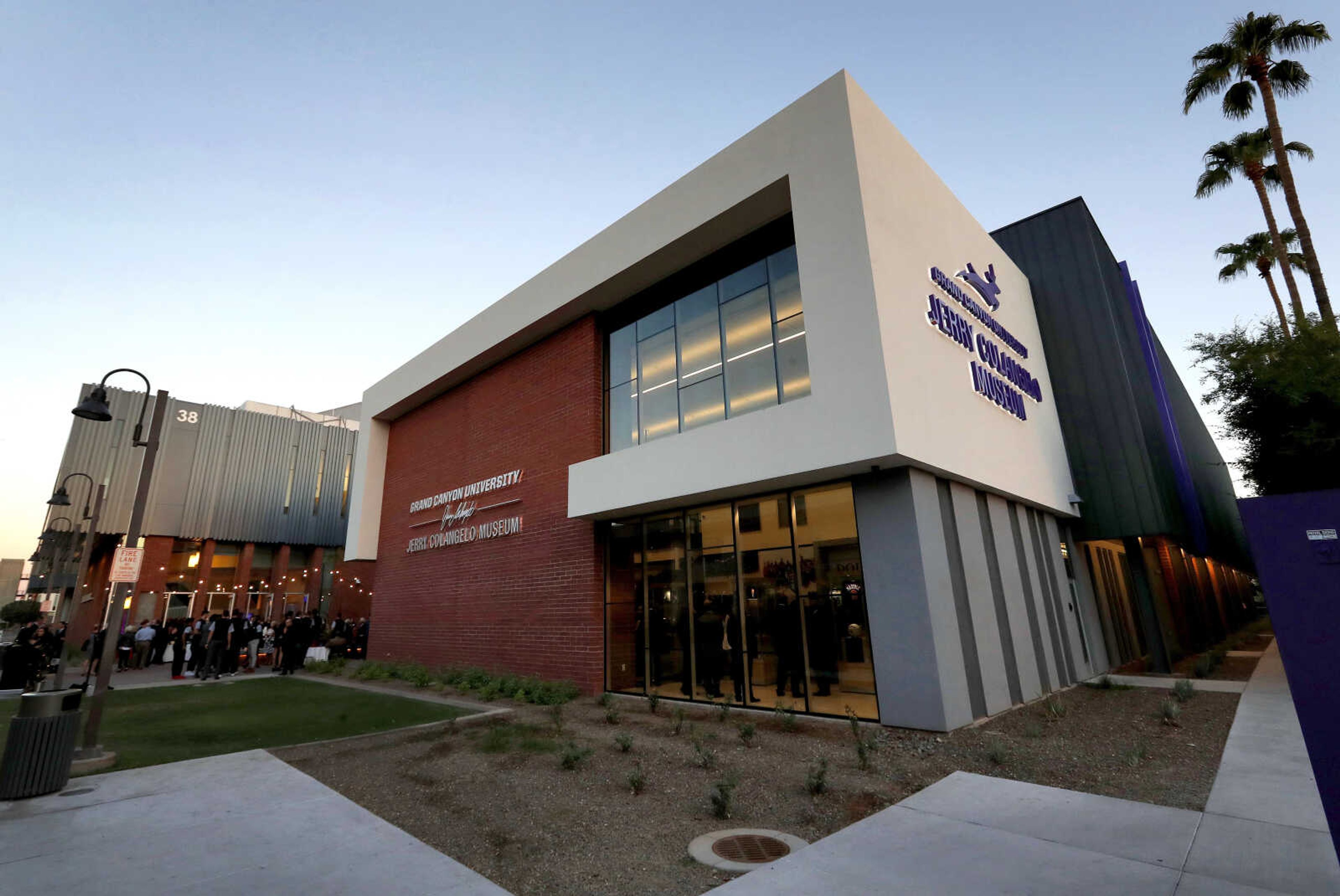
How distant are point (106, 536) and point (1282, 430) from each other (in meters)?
51.7

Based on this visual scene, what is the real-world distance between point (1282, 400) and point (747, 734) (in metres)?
16.6

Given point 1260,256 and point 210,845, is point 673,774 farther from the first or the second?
point 1260,256

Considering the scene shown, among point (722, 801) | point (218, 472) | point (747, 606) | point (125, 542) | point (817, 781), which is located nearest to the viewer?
point (722, 801)

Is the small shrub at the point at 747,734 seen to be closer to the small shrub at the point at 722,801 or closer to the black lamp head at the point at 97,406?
the small shrub at the point at 722,801

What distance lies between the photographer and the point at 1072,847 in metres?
4.69

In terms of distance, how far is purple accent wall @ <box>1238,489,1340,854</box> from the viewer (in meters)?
3.21

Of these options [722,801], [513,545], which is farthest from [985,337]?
[513,545]

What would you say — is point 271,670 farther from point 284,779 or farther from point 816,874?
point 816,874

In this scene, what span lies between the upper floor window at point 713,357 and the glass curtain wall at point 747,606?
201 centimetres

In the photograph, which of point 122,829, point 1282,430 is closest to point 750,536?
Answer: point 122,829

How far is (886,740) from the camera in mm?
8688

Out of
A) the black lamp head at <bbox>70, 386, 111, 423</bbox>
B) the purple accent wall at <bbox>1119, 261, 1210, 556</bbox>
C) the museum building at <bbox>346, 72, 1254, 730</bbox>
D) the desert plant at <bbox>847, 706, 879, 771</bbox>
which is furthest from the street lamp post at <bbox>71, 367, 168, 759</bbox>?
the purple accent wall at <bbox>1119, 261, 1210, 556</bbox>

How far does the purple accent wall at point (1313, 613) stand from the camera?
3.21m

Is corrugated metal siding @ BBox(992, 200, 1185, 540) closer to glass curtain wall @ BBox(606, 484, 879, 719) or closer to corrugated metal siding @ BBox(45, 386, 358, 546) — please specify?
glass curtain wall @ BBox(606, 484, 879, 719)
